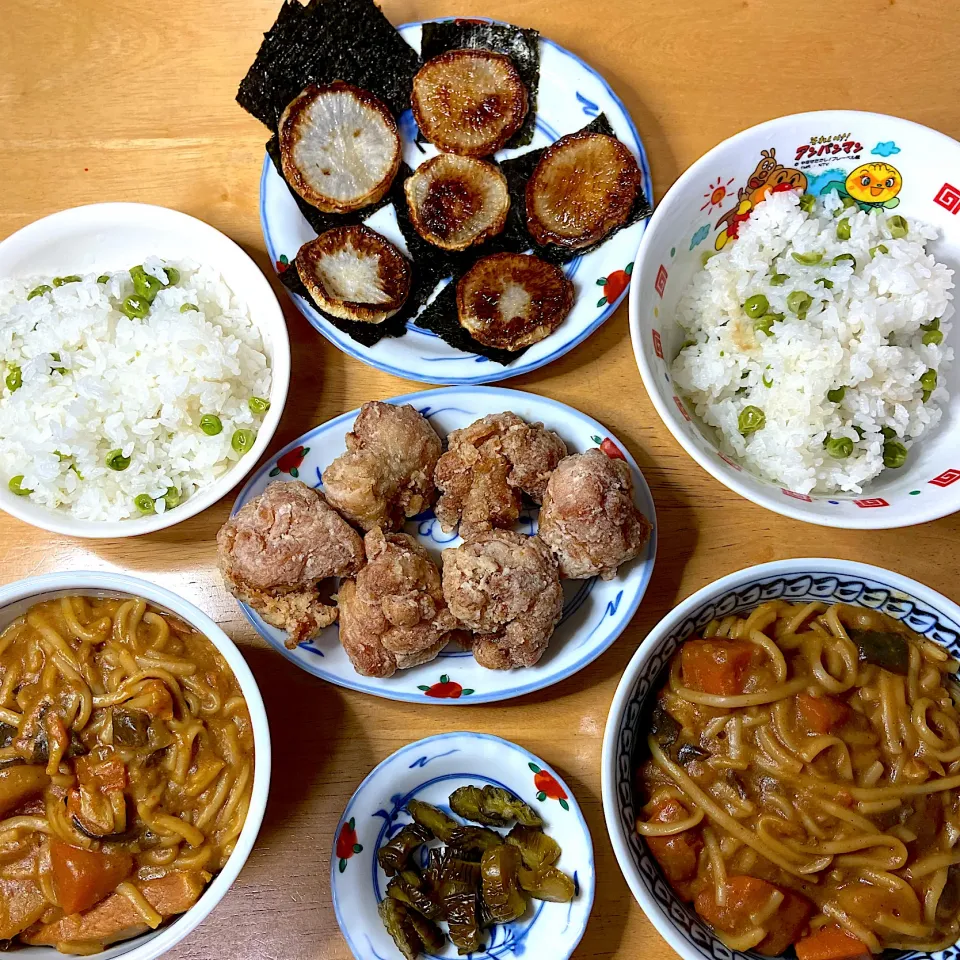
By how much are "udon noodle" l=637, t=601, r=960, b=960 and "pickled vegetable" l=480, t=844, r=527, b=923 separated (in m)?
0.38

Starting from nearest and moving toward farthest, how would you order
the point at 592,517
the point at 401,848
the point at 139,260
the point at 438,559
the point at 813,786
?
the point at 813,786
the point at 592,517
the point at 401,848
the point at 438,559
the point at 139,260

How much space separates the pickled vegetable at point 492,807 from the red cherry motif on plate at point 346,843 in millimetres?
284

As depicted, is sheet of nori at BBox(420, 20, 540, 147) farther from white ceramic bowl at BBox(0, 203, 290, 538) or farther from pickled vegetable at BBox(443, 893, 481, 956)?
pickled vegetable at BBox(443, 893, 481, 956)

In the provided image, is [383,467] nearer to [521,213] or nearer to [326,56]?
[521,213]

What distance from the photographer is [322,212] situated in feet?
8.16

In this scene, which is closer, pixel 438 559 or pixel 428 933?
pixel 428 933

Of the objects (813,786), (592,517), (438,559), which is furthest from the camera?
(438,559)

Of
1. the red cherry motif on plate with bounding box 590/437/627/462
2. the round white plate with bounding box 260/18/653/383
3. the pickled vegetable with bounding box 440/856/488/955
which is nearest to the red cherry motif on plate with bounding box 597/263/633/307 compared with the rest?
the round white plate with bounding box 260/18/653/383

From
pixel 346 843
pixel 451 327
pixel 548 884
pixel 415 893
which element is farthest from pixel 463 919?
pixel 451 327

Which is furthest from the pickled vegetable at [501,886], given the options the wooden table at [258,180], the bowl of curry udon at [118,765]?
the bowl of curry udon at [118,765]

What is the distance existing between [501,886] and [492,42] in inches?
96.9

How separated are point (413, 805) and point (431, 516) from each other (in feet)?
2.76

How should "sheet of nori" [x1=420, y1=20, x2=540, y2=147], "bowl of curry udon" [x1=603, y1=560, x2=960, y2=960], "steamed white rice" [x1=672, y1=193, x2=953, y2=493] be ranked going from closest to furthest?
"bowl of curry udon" [x1=603, y1=560, x2=960, y2=960]
"steamed white rice" [x1=672, y1=193, x2=953, y2=493]
"sheet of nori" [x1=420, y1=20, x2=540, y2=147]

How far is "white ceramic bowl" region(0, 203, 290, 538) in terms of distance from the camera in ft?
7.45
